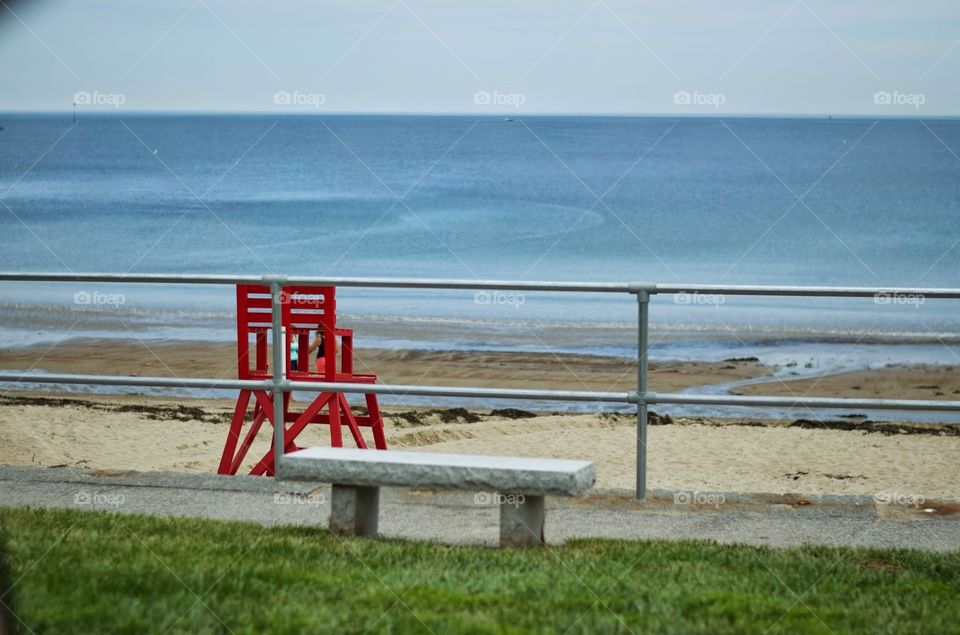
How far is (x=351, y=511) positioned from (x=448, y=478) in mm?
507

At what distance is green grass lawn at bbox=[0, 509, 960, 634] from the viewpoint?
14.6 ft

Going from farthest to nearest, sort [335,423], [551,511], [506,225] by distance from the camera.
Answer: [506,225] < [335,423] < [551,511]

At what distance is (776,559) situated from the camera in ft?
19.0

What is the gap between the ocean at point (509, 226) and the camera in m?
24.8

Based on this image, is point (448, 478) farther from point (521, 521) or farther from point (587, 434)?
point (587, 434)

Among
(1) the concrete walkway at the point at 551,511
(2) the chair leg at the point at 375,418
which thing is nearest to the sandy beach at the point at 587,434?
(2) the chair leg at the point at 375,418

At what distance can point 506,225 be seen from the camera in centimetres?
5256

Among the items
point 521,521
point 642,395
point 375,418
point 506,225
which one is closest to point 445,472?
point 521,521

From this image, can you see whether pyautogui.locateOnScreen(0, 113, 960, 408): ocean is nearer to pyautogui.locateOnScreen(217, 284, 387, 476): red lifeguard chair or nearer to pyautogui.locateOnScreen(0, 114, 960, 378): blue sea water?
pyautogui.locateOnScreen(0, 114, 960, 378): blue sea water

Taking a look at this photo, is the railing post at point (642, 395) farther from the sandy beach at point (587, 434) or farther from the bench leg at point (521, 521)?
the sandy beach at point (587, 434)

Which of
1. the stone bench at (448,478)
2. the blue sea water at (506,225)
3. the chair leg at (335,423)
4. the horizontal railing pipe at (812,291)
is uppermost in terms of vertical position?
the blue sea water at (506,225)

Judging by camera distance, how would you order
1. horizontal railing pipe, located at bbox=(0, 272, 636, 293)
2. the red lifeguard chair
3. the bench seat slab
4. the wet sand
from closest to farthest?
the bench seat slab → horizontal railing pipe, located at bbox=(0, 272, 636, 293) → the red lifeguard chair → the wet sand

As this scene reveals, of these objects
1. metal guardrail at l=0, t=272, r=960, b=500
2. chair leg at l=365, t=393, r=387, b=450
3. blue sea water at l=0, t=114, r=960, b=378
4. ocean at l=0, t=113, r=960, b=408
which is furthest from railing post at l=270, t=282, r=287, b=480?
ocean at l=0, t=113, r=960, b=408

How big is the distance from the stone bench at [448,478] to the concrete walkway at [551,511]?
1.11 ft
